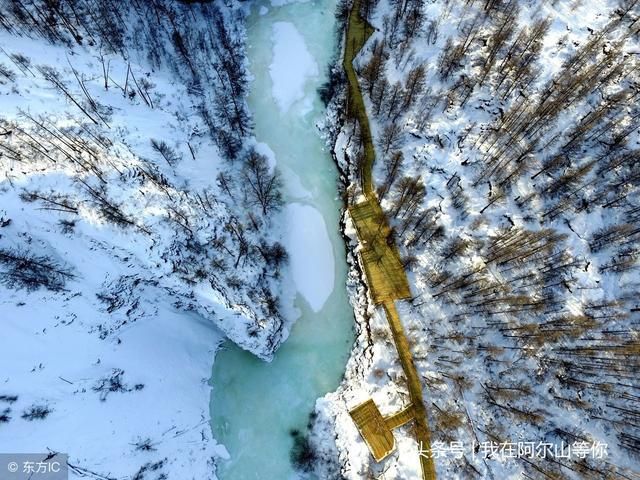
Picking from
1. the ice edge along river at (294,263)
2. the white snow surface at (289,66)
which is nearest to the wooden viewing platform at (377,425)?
the ice edge along river at (294,263)

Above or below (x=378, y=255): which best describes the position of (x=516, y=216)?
below

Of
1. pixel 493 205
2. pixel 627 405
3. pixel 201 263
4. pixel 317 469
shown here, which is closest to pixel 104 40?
pixel 201 263

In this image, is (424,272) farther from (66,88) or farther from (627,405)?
(66,88)

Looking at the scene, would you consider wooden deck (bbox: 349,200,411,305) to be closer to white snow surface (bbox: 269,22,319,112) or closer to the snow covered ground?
the snow covered ground

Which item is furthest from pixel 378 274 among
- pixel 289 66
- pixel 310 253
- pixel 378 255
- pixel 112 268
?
pixel 289 66

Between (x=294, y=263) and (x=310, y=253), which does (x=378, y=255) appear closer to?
(x=310, y=253)

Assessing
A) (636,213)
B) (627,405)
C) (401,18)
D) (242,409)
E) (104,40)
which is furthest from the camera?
(401,18)
